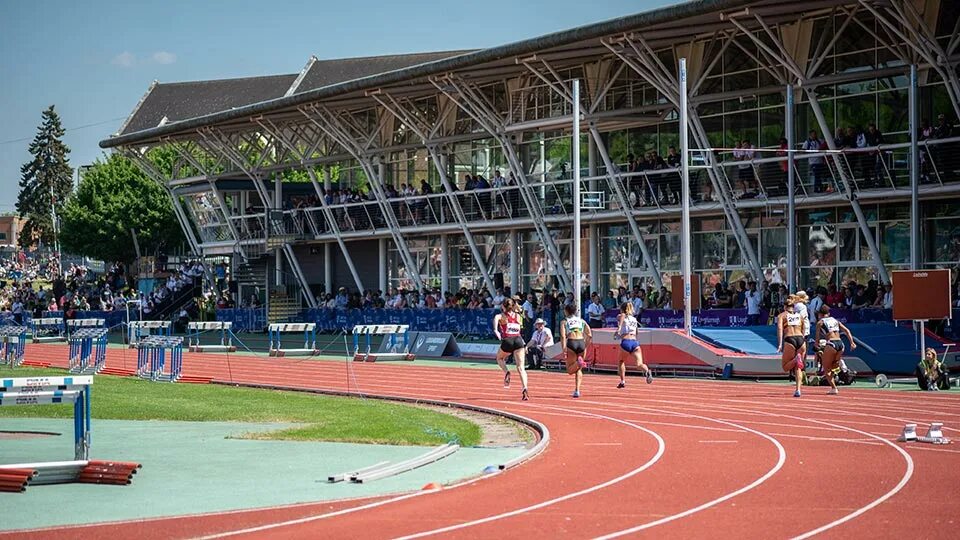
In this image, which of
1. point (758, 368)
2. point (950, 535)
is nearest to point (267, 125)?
point (758, 368)

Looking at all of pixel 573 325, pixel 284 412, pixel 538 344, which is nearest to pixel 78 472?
pixel 284 412

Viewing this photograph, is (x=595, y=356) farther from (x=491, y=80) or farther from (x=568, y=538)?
(x=568, y=538)

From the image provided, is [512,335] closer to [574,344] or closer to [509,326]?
[509,326]

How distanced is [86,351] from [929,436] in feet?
79.7

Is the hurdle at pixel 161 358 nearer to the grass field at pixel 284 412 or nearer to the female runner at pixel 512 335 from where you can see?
the grass field at pixel 284 412

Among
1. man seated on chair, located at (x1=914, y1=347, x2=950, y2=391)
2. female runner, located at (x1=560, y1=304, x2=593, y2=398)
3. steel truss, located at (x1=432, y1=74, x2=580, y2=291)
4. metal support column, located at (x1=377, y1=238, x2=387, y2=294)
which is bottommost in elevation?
man seated on chair, located at (x1=914, y1=347, x2=950, y2=391)

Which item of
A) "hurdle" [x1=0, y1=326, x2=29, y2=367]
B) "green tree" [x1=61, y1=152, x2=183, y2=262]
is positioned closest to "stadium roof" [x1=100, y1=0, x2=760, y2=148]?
"hurdle" [x1=0, y1=326, x2=29, y2=367]

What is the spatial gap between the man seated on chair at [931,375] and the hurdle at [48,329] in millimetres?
36019

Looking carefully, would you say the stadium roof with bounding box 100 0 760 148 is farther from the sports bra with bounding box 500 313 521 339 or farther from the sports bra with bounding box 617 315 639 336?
the sports bra with bounding box 500 313 521 339

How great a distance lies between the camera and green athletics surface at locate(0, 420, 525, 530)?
12.1m

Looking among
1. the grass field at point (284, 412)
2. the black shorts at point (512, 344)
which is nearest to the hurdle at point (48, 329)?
the grass field at point (284, 412)

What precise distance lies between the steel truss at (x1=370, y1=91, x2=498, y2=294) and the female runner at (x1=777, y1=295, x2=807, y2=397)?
24656 millimetres

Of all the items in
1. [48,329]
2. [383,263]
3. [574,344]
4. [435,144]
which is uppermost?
[435,144]

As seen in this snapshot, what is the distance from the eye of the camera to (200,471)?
1458 centimetres
